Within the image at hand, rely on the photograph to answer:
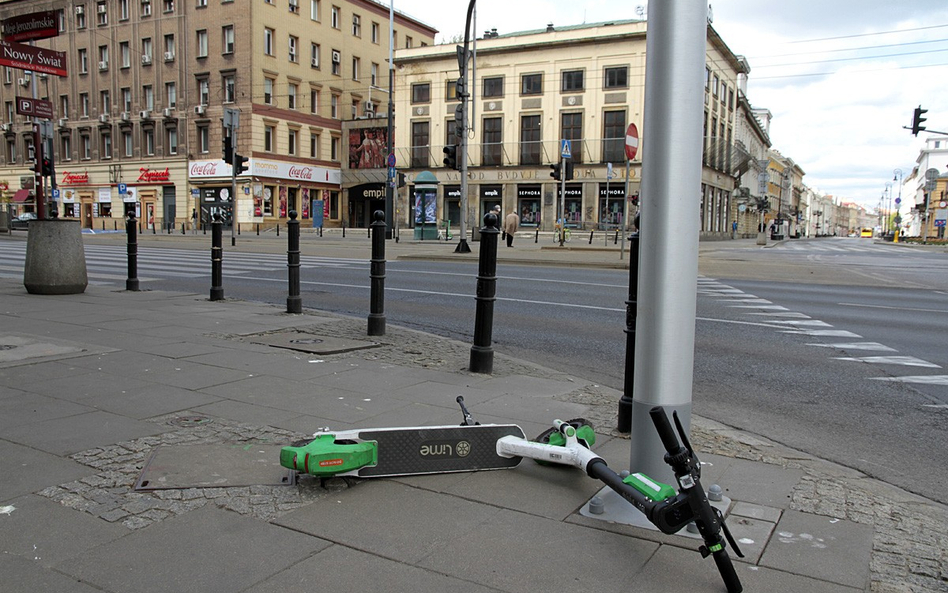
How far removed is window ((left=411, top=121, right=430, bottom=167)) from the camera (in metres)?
53.3

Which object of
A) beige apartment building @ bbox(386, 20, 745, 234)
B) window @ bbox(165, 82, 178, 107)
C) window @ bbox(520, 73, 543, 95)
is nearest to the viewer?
beige apartment building @ bbox(386, 20, 745, 234)

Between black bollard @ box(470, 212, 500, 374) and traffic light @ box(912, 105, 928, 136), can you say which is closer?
black bollard @ box(470, 212, 500, 374)

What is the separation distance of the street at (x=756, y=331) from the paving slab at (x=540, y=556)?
6.83 feet

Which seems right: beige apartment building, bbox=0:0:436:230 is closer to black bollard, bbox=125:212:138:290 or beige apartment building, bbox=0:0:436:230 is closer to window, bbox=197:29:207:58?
window, bbox=197:29:207:58

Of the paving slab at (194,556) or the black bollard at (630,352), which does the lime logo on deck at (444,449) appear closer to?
the paving slab at (194,556)

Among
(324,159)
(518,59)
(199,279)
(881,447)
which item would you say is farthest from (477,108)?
(881,447)

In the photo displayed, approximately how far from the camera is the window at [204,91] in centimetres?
5088

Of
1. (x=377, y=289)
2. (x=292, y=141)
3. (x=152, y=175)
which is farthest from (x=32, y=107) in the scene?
(x=152, y=175)

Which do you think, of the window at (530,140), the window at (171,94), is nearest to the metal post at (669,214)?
the window at (530,140)

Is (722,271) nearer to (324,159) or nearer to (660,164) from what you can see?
(660,164)

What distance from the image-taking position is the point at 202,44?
167 feet

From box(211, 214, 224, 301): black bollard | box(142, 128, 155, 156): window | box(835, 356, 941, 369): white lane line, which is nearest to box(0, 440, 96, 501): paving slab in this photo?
box(211, 214, 224, 301): black bollard

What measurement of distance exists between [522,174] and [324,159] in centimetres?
1727

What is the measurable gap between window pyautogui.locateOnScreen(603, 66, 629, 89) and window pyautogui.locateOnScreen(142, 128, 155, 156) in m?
33.8
